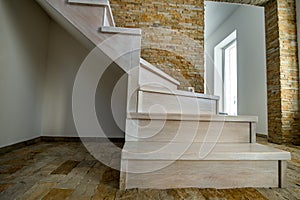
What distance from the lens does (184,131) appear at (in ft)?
3.54

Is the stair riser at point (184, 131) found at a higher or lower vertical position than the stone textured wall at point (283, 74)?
lower

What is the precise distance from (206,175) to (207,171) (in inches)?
0.7

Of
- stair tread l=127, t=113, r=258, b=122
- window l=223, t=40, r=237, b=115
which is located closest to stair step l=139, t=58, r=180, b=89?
stair tread l=127, t=113, r=258, b=122

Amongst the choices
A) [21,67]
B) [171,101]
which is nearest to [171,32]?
[171,101]

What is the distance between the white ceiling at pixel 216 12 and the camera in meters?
3.95

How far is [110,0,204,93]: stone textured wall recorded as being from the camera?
2.50 meters

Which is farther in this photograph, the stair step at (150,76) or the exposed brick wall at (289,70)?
the exposed brick wall at (289,70)

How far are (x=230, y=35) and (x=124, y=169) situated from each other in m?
4.37

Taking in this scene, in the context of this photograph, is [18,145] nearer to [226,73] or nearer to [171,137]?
[171,137]

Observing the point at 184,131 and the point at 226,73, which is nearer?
the point at 184,131

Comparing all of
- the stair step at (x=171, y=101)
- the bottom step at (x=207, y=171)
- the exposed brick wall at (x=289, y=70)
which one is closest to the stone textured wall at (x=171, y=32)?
the stair step at (x=171, y=101)

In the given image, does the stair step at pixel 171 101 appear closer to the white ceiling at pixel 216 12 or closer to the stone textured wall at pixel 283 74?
the stone textured wall at pixel 283 74

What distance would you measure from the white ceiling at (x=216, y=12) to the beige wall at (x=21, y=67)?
3.17 meters

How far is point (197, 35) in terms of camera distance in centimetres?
255
